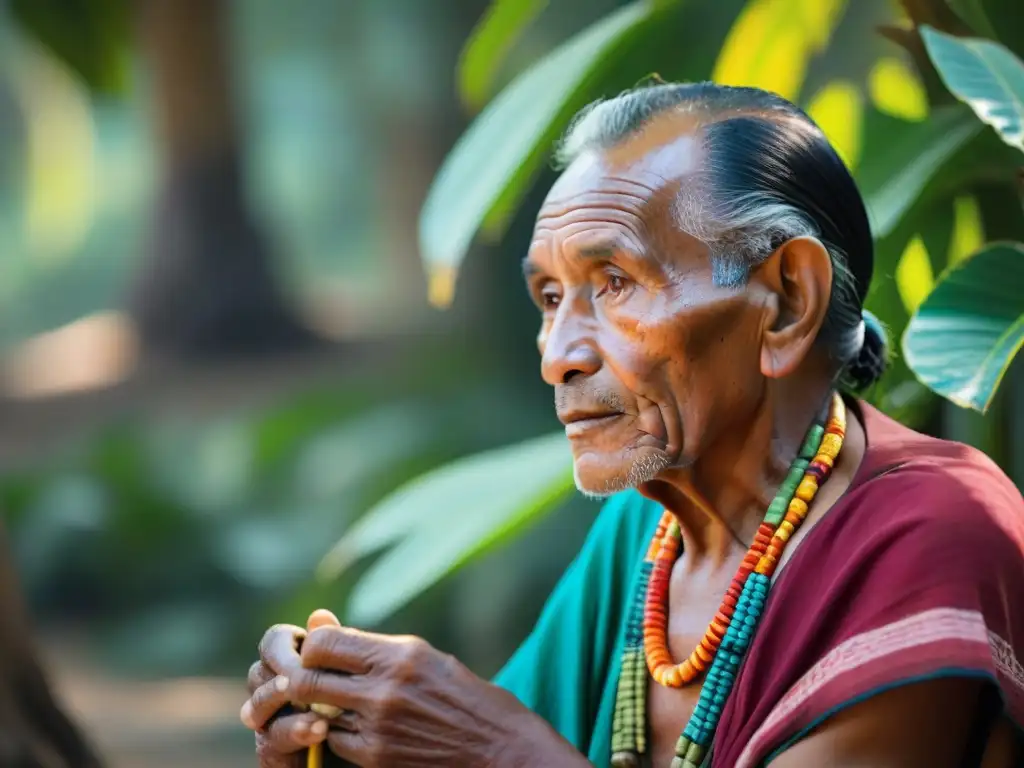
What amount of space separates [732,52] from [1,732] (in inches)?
74.7

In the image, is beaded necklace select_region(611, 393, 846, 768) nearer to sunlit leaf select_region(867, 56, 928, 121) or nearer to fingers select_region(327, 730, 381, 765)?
fingers select_region(327, 730, 381, 765)

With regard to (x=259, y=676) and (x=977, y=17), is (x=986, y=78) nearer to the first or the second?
(x=977, y=17)

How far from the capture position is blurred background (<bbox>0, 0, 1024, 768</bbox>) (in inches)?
101

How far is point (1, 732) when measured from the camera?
2.62m

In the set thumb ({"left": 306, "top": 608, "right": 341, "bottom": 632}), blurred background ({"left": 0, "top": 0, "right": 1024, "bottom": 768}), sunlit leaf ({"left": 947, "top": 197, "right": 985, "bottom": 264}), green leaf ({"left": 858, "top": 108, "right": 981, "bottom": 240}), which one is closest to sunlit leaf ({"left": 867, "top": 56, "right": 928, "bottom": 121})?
A: blurred background ({"left": 0, "top": 0, "right": 1024, "bottom": 768})

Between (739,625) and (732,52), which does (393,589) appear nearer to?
(739,625)

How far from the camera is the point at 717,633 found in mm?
1710

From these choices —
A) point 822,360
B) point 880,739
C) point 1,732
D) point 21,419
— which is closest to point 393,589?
point 1,732

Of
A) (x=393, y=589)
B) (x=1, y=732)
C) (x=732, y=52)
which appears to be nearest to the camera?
(x=393, y=589)

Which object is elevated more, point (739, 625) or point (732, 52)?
point (732, 52)

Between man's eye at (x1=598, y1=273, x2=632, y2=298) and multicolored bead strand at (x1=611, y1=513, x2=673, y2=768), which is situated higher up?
man's eye at (x1=598, y1=273, x2=632, y2=298)

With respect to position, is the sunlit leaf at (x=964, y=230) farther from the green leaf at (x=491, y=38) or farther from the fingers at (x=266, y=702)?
the fingers at (x=266, y=702)

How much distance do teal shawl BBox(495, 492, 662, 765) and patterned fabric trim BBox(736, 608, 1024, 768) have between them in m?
0.42

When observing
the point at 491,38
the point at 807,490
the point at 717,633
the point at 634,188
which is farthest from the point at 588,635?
the point at 491,38
